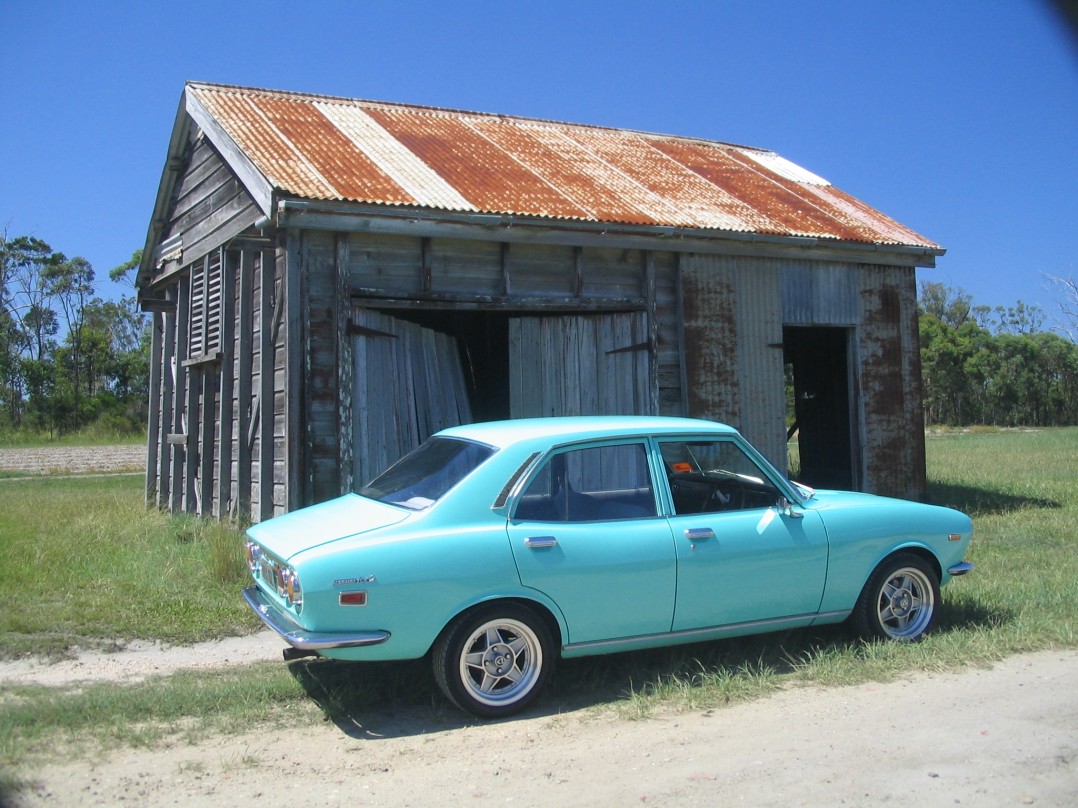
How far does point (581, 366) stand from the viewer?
10641mm

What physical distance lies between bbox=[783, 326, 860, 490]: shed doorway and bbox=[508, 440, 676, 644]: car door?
916cm

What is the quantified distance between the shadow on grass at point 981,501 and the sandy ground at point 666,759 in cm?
Result: 784

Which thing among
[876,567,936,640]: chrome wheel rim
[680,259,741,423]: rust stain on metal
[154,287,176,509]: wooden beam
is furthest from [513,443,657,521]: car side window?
[154,287,176,509]: wooden beam

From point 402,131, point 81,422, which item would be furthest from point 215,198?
point 81,422

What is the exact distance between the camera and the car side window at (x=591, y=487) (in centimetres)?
518

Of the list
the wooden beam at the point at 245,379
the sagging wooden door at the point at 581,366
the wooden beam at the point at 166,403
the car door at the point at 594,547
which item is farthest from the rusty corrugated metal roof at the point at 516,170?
the car door at the point at 594,547

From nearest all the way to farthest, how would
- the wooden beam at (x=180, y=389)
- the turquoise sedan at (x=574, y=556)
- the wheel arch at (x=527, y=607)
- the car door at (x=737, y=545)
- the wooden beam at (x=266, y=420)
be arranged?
the turquoise sedan at (x=574, y=556) → the wheel arch at (x=527, y=607) → the car door at (x=737, y=545) → the wooden beam at (x=266, y=420) → the wooden beam at (x=180, y=389)

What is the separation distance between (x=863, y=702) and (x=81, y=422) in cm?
3912

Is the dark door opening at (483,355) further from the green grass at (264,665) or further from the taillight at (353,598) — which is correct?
the taillight at (353,598)

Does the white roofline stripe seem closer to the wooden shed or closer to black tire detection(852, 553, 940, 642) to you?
the wooden shed

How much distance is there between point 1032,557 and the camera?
8977mm

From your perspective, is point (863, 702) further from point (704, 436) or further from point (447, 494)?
point (447, 494)

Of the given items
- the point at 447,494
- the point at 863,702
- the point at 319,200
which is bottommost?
the point at 863,702

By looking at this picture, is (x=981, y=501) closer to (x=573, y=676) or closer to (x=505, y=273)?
(x=505, y=273)
